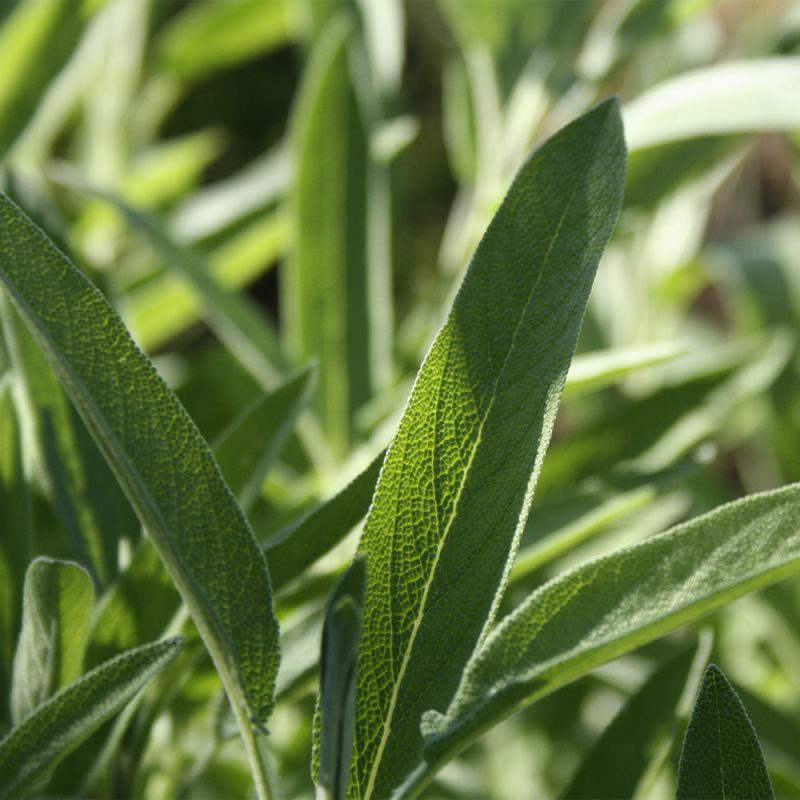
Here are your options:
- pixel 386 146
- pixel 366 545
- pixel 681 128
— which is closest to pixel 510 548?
pixel 366 545

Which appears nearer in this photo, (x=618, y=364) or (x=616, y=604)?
(x=616, y=604)

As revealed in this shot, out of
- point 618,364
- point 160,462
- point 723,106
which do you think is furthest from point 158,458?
point 723,106

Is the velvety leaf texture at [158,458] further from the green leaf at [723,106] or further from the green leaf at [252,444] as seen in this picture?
the green leaf at [723,106]

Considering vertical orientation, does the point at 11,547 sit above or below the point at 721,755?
above

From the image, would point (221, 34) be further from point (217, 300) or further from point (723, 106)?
point (723, 106)

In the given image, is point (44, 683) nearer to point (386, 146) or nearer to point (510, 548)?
point (510, 548)

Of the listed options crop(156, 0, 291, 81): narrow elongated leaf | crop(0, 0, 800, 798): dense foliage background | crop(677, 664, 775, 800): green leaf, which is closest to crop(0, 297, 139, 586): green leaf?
crop(0, 0, 800, 798): dense foliage background

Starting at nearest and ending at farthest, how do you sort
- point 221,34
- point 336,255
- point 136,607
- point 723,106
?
1. point 136,607
2. point 723,106
3. point 336,255
4. point 221,34

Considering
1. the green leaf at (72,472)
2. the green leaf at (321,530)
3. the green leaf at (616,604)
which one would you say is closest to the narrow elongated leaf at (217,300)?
the green leaf at (72,472)
